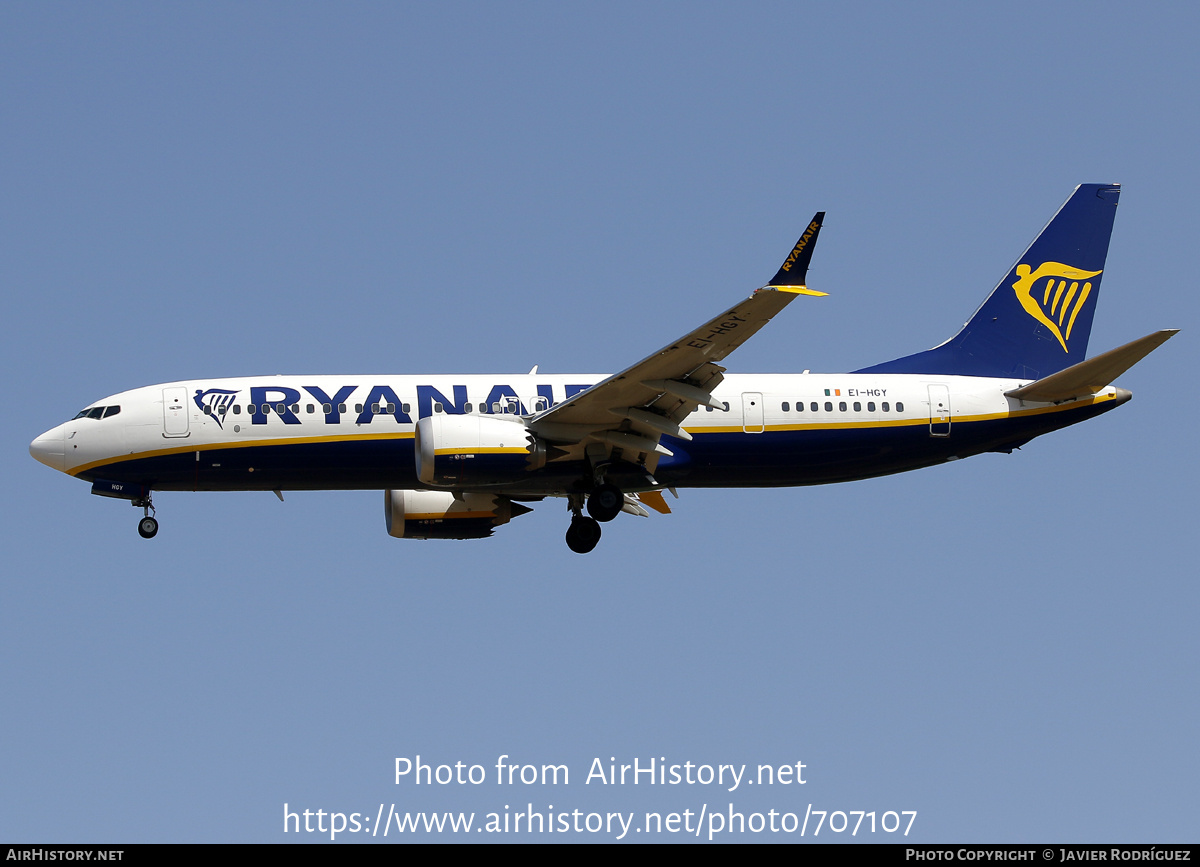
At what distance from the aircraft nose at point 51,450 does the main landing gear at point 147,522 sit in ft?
6.24

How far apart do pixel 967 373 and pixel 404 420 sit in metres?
14.1

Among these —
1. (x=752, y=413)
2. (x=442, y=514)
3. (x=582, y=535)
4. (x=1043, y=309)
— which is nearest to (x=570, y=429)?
(x=582, y=535)

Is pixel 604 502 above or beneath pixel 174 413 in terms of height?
beneath

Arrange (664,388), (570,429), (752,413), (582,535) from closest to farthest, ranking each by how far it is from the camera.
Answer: (664,388) < (570,429) < (752,413) < (582,535)

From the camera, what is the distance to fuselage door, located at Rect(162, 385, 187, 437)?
3462cm

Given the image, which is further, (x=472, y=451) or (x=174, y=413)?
(x=174, y=413)

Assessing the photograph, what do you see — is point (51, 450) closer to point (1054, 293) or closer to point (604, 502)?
point (604, 502)

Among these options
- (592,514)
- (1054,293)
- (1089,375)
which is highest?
(1054,293)

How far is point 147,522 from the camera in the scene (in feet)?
115

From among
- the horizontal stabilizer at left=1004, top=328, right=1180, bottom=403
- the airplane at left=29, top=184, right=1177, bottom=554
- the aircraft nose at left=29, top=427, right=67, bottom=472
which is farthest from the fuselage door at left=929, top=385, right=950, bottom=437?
the aircraft nose at left=29, top=427, right=67, bottom=472

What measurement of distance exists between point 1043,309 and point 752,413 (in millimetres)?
9547

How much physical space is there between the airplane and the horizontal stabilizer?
5 cm

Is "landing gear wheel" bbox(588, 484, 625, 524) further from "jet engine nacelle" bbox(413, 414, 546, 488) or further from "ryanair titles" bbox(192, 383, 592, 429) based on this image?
"ryanair titles" bbox(192, 383, 592, 429)

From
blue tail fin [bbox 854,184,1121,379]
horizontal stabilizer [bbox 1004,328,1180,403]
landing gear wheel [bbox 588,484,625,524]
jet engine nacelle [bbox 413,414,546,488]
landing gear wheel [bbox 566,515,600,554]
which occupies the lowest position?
landing gear wheel [bbox 566,515,600,554]
